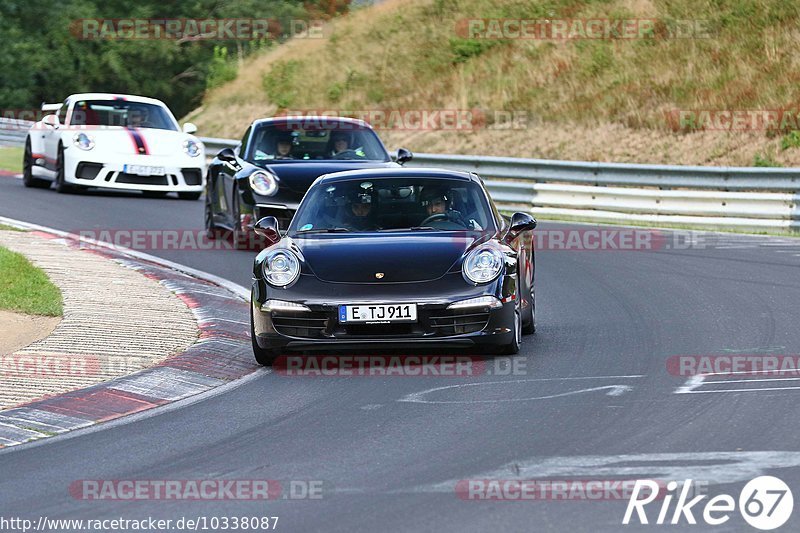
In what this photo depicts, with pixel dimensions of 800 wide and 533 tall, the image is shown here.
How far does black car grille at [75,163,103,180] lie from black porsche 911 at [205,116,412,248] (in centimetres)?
461

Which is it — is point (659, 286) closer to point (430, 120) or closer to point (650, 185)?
point (650, 185)

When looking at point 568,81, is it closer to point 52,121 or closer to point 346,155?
point 52,121

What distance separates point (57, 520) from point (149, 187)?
1625 cm

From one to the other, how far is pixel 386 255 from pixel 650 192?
1216 cm

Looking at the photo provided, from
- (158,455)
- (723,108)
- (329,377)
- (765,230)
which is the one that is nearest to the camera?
(158,455)

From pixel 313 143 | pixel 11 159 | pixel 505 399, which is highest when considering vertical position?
pixel 313 143

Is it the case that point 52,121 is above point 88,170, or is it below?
above

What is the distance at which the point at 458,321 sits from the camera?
939 centimetres

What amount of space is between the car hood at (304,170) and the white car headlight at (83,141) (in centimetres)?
649

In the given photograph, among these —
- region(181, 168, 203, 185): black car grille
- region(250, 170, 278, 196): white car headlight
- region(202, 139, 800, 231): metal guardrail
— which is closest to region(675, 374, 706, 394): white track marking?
region(250, 170, 278, 196): white car headlight

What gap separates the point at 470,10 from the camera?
38500mm

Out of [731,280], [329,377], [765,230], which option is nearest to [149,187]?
[765,230]
